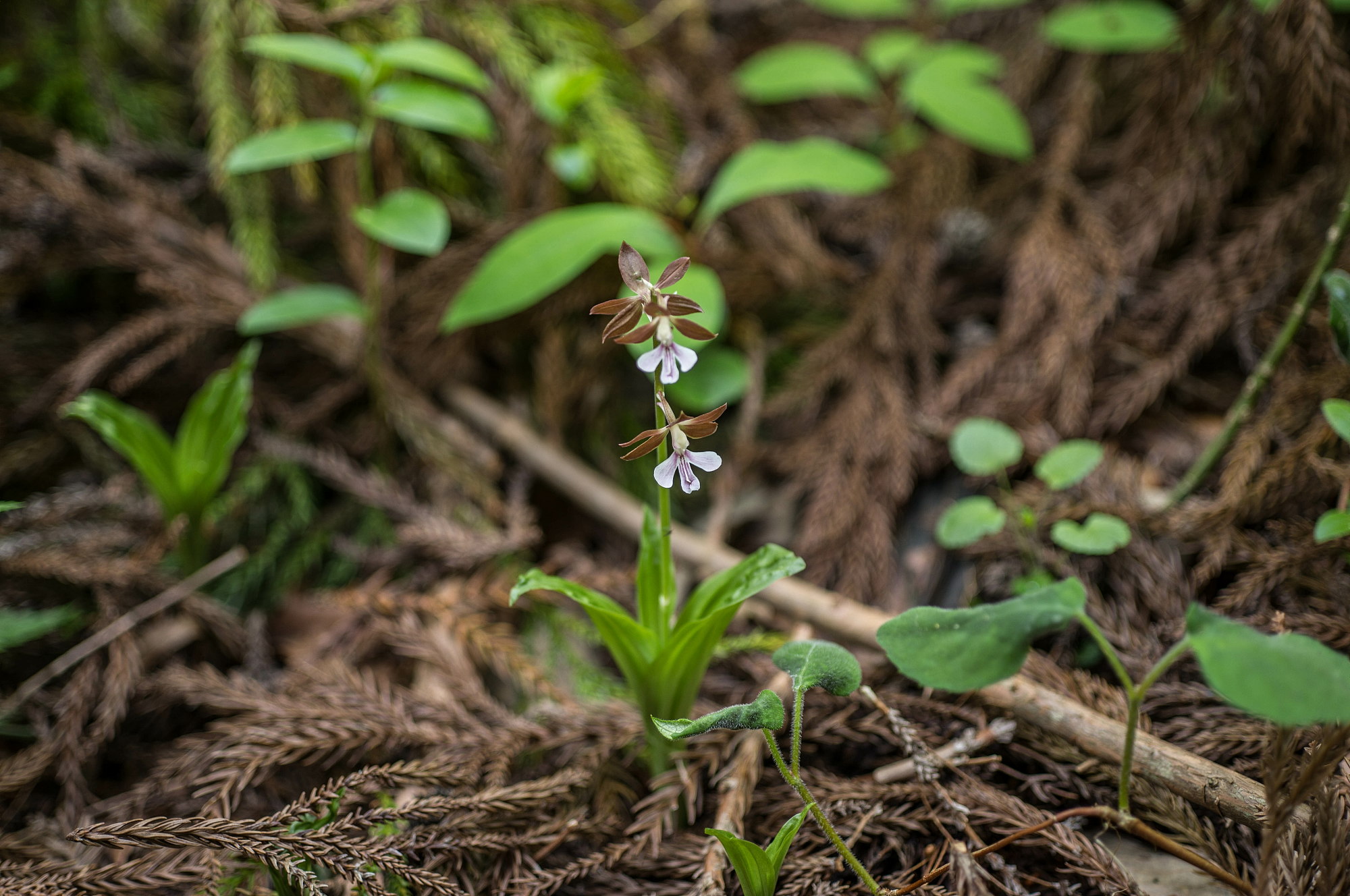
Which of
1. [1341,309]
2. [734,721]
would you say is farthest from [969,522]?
[734,721]

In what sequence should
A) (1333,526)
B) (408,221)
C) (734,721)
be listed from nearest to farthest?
(734,721) < (1333,526) < (408,221)

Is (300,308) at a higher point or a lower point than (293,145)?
lower

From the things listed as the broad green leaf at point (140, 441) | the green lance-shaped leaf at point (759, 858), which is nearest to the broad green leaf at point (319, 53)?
the broad green leaf at point (140, 441)

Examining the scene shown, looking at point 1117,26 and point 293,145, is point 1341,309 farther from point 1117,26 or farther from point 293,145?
point 293,145

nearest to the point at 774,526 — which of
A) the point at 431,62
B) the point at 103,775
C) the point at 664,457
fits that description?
the point at 664,457

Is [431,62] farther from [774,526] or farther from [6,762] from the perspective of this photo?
[6,762]

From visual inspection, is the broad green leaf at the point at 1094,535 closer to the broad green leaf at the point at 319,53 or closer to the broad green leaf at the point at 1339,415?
the broad green leaf at the point at 1339,415

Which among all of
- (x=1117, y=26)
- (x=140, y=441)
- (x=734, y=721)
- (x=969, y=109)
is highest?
(x=1117, y=26)

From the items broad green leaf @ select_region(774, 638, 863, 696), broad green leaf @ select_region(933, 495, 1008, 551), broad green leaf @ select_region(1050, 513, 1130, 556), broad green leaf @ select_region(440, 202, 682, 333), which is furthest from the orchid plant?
broad green leaf @ select_region(440, 202, 682, 333)
